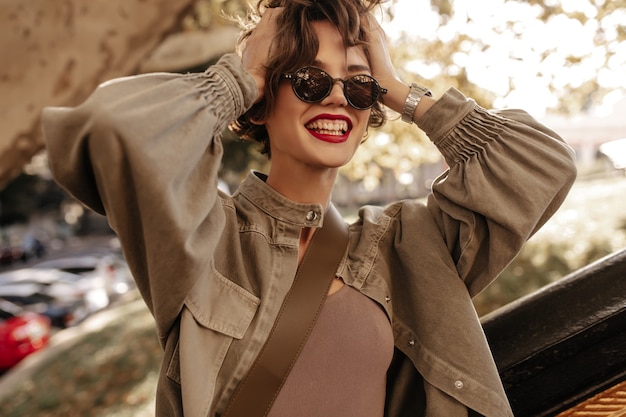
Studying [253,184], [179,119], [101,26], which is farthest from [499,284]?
[179,119]

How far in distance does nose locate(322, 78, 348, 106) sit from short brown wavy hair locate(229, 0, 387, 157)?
0.10m

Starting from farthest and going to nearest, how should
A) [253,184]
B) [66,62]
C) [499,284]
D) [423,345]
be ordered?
[499,284] → [66,62] → [253,184] → [423,345]

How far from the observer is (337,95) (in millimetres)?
1534

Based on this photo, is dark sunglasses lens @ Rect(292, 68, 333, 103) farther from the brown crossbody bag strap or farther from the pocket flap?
the pocket flap

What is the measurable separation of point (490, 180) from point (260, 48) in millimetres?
728

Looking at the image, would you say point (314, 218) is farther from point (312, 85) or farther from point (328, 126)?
point (312, 85)

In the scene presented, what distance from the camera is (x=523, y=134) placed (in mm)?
1540

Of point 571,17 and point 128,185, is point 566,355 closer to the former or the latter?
point 128,185

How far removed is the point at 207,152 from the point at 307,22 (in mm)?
496

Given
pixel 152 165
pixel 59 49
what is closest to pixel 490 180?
pixel 152 165

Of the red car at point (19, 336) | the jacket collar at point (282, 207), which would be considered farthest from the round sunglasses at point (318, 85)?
the red car at point (19, 336)

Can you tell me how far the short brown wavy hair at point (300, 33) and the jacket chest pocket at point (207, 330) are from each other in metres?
0.53

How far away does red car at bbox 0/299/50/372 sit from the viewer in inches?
368

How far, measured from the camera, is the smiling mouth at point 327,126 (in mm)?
1562
